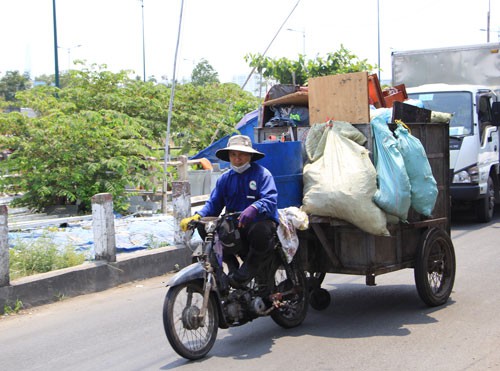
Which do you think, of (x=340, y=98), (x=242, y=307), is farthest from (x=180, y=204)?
(x=242, y=307)

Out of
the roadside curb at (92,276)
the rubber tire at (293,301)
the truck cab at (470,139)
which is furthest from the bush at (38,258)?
the truck cab at (470,139)

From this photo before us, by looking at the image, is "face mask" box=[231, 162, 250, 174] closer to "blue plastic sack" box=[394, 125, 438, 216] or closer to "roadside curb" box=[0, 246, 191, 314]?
"blue plastic sack" box=[394, 125, 438, 216]

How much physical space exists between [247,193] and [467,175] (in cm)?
782

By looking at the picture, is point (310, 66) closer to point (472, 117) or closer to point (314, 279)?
point (472, 117)

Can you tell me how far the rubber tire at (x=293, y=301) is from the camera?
6.04 metres

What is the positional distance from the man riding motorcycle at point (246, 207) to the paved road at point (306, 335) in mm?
707

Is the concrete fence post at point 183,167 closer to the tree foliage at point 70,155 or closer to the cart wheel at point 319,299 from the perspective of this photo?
the tree foliage at point 70,155

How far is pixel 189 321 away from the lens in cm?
518

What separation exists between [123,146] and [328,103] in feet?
22.2

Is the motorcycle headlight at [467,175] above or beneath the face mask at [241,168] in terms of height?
beneath

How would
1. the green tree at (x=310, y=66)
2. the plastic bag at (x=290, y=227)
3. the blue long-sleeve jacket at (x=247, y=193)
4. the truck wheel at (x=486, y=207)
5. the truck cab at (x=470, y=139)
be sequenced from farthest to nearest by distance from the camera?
the green tree at (x=310, y=66) → the truck wheel at (x=486, y=207) → the truck cab at (x=470, y=139) → the plastic bag at (x=290, y=227) → the blue long-sleeve jacket at (x=247, y=193)

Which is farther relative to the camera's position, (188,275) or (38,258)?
(38,258)

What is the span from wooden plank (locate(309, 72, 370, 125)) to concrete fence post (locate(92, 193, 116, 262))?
3.14 metres

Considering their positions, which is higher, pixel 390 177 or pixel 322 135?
pixel 322 135
